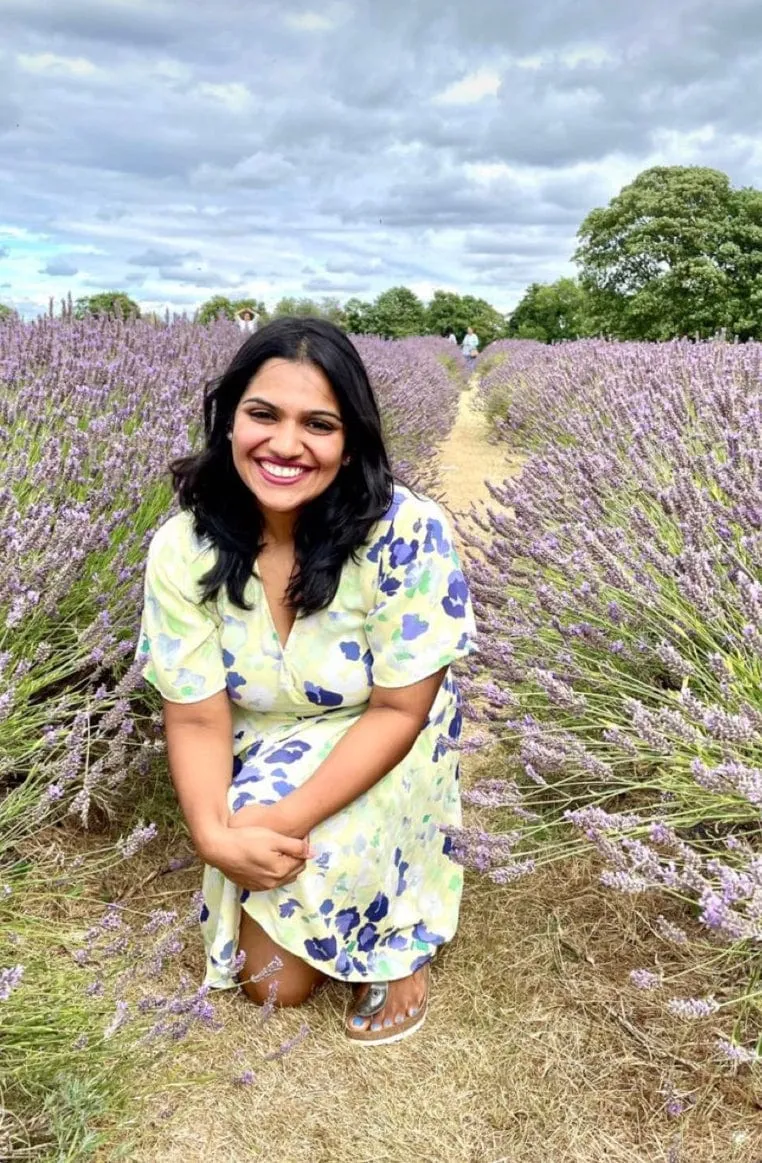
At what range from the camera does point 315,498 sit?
1.67 m

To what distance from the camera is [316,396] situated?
153 cm

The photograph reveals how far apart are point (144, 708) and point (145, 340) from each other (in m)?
2.43

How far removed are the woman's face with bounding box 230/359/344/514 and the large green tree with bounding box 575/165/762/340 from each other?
811 inches

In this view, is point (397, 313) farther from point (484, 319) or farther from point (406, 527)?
point (406, 527)

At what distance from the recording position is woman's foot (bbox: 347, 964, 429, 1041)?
5.39 ft

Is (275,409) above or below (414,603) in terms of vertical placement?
above

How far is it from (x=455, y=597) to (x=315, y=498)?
1.07ft

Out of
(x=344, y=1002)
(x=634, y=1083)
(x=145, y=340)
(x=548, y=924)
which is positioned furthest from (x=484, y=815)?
(x=145, y=340)

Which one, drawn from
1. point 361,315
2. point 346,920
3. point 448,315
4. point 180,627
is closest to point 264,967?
point 346,920

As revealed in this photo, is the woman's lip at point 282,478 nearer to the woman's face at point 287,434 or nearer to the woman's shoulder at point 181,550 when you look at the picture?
the woman's face at point 287,434

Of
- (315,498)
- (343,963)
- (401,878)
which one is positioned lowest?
(343,963)

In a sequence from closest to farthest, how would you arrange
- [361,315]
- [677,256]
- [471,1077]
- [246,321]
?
[471,1077]
[246,321]
[677,256]
[361,315]

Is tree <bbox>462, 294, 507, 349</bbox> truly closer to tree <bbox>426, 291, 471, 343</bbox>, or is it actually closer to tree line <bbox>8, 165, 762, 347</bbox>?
tree <bbox>426, 291, 471, 343</bbox>

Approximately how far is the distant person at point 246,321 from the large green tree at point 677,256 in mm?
14487
